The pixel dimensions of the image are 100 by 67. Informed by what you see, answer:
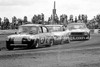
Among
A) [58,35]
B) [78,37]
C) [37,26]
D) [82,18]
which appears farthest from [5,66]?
[82,18]

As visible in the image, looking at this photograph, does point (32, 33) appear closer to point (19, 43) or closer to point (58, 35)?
point (19, 43)

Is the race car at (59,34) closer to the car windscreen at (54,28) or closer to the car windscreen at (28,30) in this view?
the car windscreen at (54,28)

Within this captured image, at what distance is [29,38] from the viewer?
1625cm

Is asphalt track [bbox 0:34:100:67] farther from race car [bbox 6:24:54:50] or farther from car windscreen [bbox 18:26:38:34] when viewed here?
car windscreen [bbox 18:26:38:34]

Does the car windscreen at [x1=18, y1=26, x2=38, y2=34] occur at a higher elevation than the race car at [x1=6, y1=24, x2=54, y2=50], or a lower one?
higher

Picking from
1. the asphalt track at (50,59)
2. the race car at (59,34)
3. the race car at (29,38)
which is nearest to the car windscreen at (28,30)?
the race car at (29,38)

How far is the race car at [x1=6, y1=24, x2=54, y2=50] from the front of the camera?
1620 centimetres

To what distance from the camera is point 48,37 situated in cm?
1870

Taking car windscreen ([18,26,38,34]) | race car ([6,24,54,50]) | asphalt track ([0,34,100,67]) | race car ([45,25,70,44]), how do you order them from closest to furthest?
asphalt track ([0,34,100,67]) < race car ([6,24,54,50]) < car windscreen ([18,26,38,34]) < race car ([45,25,70,44])

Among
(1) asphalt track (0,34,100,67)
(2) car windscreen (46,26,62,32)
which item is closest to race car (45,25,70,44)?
(2) car windscreen (46,26,62,32)

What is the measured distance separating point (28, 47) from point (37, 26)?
1748 millimetres

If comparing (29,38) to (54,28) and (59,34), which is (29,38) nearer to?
(59,34)

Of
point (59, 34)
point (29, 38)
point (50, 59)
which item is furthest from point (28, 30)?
point (50, 59)

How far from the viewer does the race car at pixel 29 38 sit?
53.2 feet
